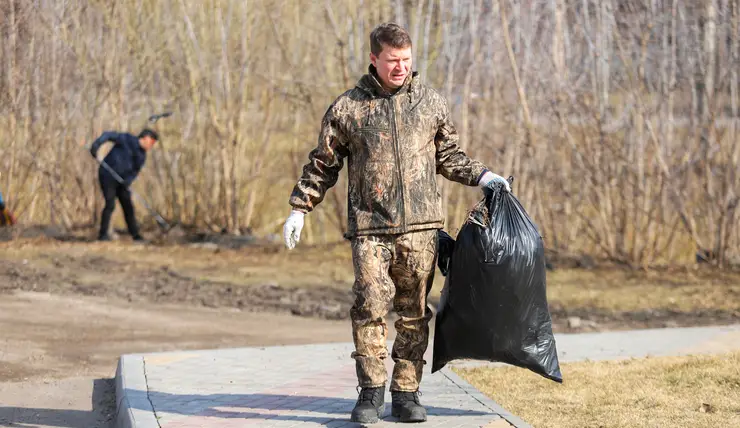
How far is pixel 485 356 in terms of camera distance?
5.08 metres

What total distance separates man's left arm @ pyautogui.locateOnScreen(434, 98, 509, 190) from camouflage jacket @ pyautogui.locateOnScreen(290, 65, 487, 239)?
1.9 inches

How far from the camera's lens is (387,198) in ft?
16.4

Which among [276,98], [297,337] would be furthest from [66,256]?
[297,337]

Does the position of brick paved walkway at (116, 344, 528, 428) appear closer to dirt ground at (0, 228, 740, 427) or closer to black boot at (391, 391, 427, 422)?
black boot at (391, 391, 427, 422)

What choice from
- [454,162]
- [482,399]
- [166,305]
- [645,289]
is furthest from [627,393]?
[645,289]

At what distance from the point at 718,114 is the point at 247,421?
7.67 metres

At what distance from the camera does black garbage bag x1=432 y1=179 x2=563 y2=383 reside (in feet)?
16.6

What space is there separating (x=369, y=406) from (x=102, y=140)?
→ 9.40 meters

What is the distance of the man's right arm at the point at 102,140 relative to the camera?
1372 centimetres

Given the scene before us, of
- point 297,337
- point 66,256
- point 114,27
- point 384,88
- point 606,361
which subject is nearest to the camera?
point 384,88

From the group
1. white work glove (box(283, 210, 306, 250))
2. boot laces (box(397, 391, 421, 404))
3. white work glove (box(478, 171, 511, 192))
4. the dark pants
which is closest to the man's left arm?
white work glove (box(478, 171, 511, 192))

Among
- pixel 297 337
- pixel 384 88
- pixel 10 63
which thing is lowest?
pixel 297 337

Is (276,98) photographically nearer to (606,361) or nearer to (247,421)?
(606,361)

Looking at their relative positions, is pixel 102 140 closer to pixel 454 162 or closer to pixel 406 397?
pixel 454 162
